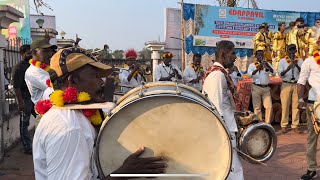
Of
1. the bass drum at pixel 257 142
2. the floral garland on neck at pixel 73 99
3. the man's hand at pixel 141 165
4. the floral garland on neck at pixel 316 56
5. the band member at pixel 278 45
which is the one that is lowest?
the bass drum at pixel 257 142

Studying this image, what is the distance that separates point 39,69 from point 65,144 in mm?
3609

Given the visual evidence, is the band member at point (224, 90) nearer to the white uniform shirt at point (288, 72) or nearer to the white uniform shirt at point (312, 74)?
the white uniform shirt at point (312, 74)

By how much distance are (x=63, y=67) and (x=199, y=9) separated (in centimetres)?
1252

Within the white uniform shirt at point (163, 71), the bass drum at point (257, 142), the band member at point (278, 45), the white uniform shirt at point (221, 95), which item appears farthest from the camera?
the band member at point (278, 45)

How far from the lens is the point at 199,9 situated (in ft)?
45.4

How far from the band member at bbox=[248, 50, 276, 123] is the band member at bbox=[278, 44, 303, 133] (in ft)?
1.02

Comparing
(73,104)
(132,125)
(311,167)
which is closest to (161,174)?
(132,125)

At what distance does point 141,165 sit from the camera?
6.06 ft

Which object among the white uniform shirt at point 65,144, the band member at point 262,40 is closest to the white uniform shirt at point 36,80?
the white uniform shirt at point 65,144

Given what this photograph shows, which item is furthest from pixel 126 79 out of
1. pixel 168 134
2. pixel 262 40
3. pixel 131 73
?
pixel 168 134

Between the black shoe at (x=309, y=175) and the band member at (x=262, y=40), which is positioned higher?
the band member at (x=262, y=40)

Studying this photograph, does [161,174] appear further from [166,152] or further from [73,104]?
[73,104]

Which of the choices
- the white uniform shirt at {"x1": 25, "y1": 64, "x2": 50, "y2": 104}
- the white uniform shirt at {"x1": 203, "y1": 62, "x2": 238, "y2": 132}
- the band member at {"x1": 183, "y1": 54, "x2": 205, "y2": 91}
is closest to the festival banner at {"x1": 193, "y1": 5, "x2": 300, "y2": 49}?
the band member at {"x1": 183, "y1": 54, "x2": 205, "y2": 91}

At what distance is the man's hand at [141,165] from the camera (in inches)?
71.9
